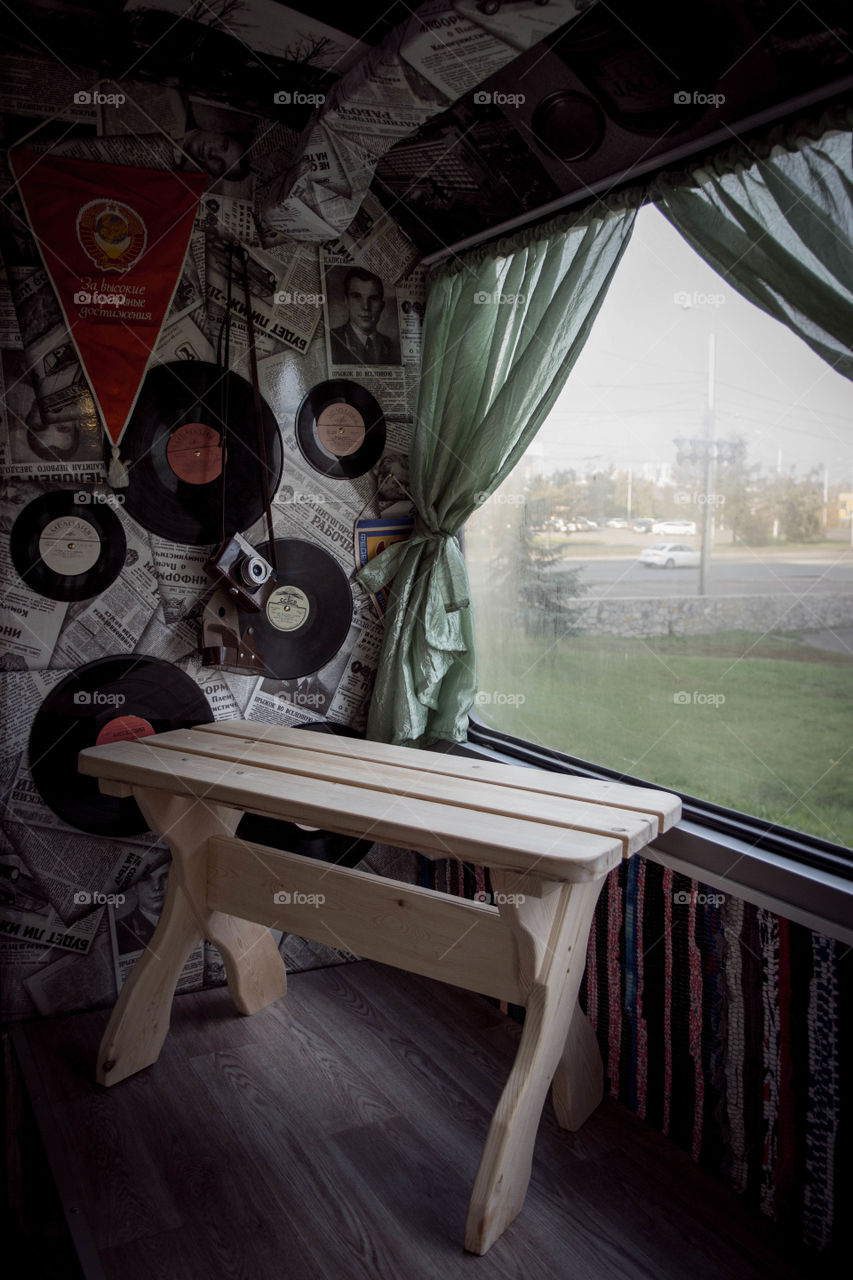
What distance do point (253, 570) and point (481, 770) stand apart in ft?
3.19

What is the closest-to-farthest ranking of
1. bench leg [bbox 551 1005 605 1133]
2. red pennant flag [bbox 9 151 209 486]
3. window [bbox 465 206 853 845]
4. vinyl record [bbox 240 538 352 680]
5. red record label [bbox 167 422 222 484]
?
window [bbox 465 206 853 845] < bench leg [bbox 551 1005 605 1133] < red pennant flag [bbox 9 151 209 486] < red record label [bbox 167 422 222 484] < vinyl record [bbox 240 538 352 680]

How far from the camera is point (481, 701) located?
2924mm

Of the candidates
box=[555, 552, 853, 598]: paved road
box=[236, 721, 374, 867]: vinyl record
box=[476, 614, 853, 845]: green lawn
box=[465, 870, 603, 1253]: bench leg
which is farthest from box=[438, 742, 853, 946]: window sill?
box=[236, 721, 374, 867]: vinyl record

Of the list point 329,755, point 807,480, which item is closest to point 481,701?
point 329,755

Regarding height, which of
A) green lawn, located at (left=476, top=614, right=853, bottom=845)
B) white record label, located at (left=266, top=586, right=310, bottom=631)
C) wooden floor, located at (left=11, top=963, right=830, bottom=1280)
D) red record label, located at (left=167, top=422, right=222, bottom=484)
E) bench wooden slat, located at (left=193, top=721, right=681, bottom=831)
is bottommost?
wooden floor, located at (left=11, top=963, right=830, bottom=1280)

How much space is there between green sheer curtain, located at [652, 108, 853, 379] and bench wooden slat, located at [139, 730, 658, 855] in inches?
36.9

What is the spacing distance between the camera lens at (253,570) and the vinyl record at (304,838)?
519mm

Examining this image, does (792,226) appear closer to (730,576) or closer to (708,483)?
(708,483)

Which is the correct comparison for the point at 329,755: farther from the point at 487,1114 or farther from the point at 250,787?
the point at 487,1114

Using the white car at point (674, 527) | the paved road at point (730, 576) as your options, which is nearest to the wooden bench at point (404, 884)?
the paved road at point (730, 576)

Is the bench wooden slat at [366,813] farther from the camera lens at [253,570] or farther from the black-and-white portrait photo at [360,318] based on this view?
the black-and-white portrait photo at [360,318]

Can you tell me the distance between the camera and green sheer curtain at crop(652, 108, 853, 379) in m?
1.57

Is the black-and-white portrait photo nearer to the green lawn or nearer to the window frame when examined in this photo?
the green lawn

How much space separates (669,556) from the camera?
2.20 metres
